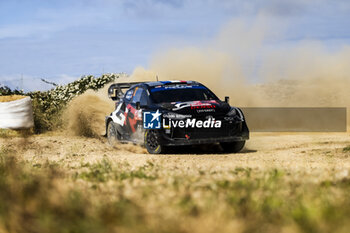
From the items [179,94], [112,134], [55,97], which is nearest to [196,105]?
[179,94]

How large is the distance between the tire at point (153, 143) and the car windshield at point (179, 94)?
870 millimetres

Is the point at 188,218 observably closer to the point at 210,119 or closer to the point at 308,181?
the point at 308,181

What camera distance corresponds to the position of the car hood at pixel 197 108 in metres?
11.5

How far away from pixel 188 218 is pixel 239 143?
790cm

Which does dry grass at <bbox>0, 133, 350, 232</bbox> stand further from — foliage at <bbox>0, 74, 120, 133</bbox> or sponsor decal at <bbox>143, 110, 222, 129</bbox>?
foliage at <bbox>0, 74, 120, 133</bbox>

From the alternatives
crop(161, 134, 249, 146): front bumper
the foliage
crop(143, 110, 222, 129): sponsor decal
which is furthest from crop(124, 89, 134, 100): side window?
the foliage

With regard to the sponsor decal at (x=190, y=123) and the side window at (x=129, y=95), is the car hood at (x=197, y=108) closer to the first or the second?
the sponsor decal at (x=190, y=123)

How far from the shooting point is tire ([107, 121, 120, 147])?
532 inches

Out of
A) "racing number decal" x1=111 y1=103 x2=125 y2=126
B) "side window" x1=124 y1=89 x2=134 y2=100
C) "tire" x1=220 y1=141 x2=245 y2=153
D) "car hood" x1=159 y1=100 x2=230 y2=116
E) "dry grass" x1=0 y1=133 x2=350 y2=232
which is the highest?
"side window" x1=124 y1=89 x2=134 y2=100

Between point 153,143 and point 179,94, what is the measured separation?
141 cm

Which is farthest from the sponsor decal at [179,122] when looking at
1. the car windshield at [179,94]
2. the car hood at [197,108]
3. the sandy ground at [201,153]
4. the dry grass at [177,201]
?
the dry grass at [177,201]

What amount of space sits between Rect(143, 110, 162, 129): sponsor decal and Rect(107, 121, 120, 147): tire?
177cm

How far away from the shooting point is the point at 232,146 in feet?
40.6

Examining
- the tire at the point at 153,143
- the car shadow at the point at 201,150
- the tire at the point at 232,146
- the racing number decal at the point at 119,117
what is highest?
the racing number decal at the point at 119,117
